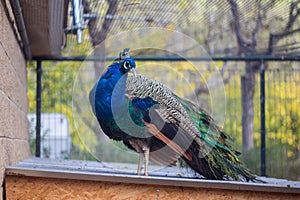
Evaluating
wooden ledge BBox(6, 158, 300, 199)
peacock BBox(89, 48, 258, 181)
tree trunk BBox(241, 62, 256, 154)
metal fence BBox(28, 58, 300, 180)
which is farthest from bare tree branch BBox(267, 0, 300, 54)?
wooden ledge BBox(6, 158, 300, 199)

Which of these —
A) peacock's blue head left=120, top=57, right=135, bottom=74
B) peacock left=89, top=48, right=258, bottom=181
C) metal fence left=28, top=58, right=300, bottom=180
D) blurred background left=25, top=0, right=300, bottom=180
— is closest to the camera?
peacock left=89, top=48, right=258, bottom=181

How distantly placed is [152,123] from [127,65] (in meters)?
0.46

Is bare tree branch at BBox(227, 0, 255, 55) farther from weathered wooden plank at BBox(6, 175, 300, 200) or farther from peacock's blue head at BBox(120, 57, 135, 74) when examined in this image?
weathered wooden plank at BBox(6, 175, 300, 200)

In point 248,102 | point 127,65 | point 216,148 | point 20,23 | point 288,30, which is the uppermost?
point 288,30

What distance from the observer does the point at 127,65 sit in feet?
14.0

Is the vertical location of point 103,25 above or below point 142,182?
above

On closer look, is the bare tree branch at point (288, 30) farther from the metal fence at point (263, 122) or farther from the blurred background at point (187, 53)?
the metal fence at point (263, 122)

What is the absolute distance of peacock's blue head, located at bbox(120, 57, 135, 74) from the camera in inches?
167

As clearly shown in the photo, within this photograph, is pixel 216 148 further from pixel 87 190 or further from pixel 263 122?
pixel 263 122

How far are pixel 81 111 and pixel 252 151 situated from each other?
98.8 inches

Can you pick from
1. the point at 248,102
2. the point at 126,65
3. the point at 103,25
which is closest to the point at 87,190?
the point at 126,65

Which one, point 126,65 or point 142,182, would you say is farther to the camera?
point 126,65

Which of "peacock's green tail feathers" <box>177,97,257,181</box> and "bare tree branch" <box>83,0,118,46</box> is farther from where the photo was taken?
"bare tree branch" <box>83,0,118,46</box>

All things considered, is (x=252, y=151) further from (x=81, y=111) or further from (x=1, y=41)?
(x=1, y=41)
